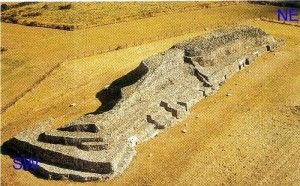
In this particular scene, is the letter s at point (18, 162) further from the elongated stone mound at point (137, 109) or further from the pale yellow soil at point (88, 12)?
the pale yellow soil at point (88, 12)

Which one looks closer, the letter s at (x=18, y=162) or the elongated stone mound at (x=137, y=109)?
the elongated stone mound at (x=137, y=109)

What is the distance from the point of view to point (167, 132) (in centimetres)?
2727

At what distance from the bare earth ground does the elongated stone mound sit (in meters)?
0.69

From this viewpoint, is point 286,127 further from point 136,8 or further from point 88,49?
point 136,8

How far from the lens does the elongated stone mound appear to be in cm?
2322

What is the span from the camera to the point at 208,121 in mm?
28516

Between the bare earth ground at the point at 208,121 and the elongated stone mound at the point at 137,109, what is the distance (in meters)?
0.69

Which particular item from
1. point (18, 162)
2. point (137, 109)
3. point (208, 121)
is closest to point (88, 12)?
point (137, 109)

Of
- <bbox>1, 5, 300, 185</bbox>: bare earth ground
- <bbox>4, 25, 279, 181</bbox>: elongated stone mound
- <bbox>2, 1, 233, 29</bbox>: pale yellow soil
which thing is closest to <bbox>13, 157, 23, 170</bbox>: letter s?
<bbox>1, 5, 300, 185</bbox>: bare earth ground

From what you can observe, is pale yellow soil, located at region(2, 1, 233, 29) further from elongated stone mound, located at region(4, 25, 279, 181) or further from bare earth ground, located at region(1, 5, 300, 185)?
elongated stone mound, located at region(4, 25, 279, 181)

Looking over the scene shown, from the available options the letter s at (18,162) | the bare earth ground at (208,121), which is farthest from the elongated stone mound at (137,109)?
the bare earth ground at (208,121)

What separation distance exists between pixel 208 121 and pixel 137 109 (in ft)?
15.9

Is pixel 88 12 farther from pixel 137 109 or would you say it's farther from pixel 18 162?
pixel 18 162

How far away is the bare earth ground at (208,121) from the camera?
23.1 meters
